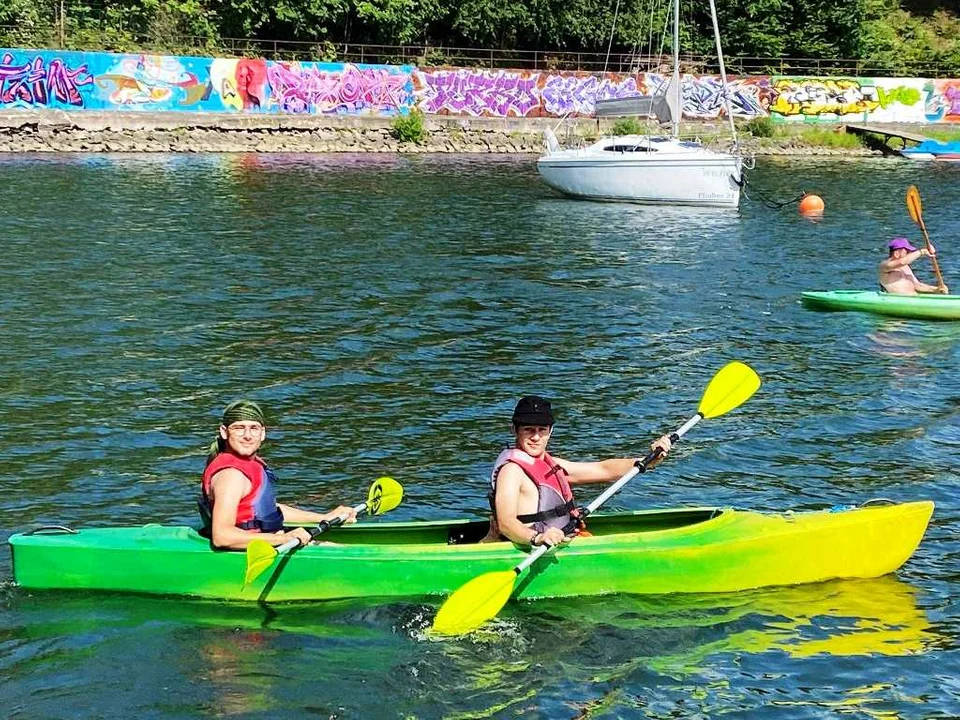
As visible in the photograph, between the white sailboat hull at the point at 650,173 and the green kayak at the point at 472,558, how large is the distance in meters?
25.6

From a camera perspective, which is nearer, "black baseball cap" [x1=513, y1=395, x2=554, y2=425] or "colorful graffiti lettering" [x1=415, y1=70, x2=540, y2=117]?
"black baseball cap" [x1=513, y1=395, x2=554, y2=425]

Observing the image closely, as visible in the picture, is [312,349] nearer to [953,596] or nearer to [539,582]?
[539,582]

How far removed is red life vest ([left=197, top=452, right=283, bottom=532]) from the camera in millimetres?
9242

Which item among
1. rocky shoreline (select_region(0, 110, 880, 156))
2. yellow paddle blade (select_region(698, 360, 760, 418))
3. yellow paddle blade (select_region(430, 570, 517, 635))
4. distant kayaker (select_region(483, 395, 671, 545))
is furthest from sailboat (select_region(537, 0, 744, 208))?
yellow paddle blade (select_region(430, 570, 517, 635))

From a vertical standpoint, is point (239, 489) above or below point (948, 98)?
below

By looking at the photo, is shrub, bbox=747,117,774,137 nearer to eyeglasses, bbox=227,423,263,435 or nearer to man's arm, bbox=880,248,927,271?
man's arm, bbox=880,248,927,271

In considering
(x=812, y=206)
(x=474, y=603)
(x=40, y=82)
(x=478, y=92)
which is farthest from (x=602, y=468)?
(x=478, y=92)

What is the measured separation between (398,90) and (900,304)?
3463 cm

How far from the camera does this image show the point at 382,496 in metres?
10.4

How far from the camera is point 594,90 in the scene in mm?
55469

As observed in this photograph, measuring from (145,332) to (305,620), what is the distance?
33.1ft

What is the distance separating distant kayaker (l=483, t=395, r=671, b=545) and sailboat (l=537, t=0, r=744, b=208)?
86.6ft

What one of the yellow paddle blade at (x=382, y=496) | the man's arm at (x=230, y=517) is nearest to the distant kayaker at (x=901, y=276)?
the yellow paddle blade at (x=382, y=496)

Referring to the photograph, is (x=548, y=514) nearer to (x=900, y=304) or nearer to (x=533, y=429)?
(x=533, y=429)
